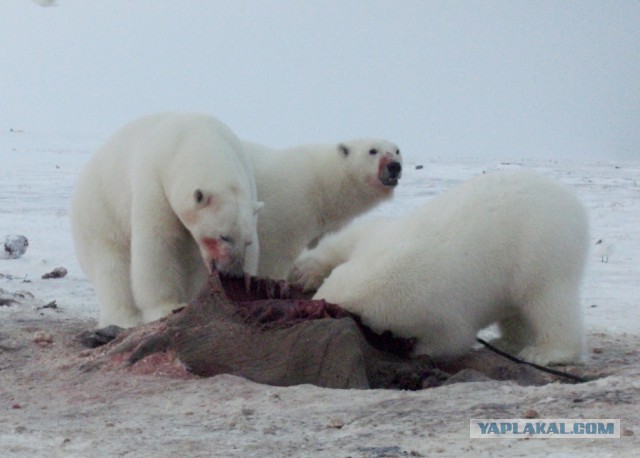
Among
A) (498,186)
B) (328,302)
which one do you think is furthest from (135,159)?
(498,186)

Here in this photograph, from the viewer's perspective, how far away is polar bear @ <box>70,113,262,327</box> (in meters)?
5.36

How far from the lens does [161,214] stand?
18.2ft

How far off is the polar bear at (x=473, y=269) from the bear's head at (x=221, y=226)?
1.17ft

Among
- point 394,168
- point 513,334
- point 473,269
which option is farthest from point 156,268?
point 394,168

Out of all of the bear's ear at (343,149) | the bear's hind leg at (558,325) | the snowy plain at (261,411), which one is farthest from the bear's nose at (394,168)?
the bear's hind leg at (558,325)

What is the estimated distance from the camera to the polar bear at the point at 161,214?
5355mm

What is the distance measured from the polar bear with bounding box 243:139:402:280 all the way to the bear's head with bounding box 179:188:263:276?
4.97ft

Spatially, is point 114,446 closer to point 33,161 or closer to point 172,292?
point 172,292

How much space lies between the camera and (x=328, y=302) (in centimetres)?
469

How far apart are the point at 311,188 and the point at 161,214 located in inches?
86.0

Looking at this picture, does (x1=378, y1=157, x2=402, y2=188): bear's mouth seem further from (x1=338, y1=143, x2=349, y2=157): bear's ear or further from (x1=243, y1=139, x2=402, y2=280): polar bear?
(x1=338, y1=143, x2=349, y2=157): bear's ear

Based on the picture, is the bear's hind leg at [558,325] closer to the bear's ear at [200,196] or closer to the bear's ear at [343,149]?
the bear's ear at [200,196]

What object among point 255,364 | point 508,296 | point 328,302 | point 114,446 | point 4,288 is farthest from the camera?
point 4,288

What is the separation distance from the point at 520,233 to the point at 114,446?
9.12 ft
